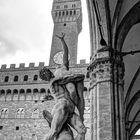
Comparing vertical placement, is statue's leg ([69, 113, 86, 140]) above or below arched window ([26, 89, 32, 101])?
below

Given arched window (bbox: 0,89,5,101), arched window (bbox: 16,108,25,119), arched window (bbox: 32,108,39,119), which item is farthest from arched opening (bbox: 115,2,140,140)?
arched window (bbox: 0,89,5,101)

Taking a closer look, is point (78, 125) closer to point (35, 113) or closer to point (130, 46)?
point (130, 46)

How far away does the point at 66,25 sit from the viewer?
3516 centimetres

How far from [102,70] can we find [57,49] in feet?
85.4

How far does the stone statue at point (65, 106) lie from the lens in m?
2.92

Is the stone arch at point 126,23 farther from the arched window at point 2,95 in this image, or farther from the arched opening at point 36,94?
the arched window at point 2,95

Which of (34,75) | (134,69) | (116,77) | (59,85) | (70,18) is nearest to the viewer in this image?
(59,85)

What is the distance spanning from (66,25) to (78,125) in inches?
1288

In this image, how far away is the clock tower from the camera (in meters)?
32.6

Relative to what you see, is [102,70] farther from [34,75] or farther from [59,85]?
[34,75]

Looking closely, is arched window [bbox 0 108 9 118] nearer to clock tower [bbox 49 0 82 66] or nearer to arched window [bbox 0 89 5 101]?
arched window [bbox 0 89 5 101]

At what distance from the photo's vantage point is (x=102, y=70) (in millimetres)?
7297

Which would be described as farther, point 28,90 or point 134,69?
point 28,90

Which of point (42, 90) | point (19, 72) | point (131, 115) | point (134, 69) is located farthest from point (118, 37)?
point (19, 72)
